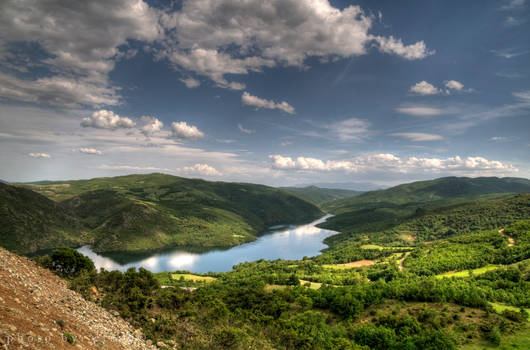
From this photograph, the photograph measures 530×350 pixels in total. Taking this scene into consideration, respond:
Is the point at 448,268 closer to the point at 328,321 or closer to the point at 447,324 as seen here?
the point at 447,324

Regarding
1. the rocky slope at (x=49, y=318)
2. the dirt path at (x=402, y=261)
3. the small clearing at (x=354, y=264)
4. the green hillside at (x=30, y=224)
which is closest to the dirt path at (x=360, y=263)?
the small clearing at (x=354, y=264)

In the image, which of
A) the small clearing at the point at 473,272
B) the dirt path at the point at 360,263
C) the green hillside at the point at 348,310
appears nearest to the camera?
the green hillside at the point at 348,310

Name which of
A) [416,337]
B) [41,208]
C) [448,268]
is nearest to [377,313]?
[416,337]

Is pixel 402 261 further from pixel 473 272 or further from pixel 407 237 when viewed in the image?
pixel 407 237

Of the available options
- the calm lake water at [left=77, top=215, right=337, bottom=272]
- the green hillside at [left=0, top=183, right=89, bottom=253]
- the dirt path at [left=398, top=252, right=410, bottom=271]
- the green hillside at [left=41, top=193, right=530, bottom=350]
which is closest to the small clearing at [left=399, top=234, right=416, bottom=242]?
the calm lake water at [left=77, top=215, right=337, bottom=272]

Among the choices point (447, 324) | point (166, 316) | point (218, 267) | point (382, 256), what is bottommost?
point (218, 267)

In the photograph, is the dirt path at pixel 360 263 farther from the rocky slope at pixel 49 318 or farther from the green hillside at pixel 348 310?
the rocky slope at pixel 49 318
